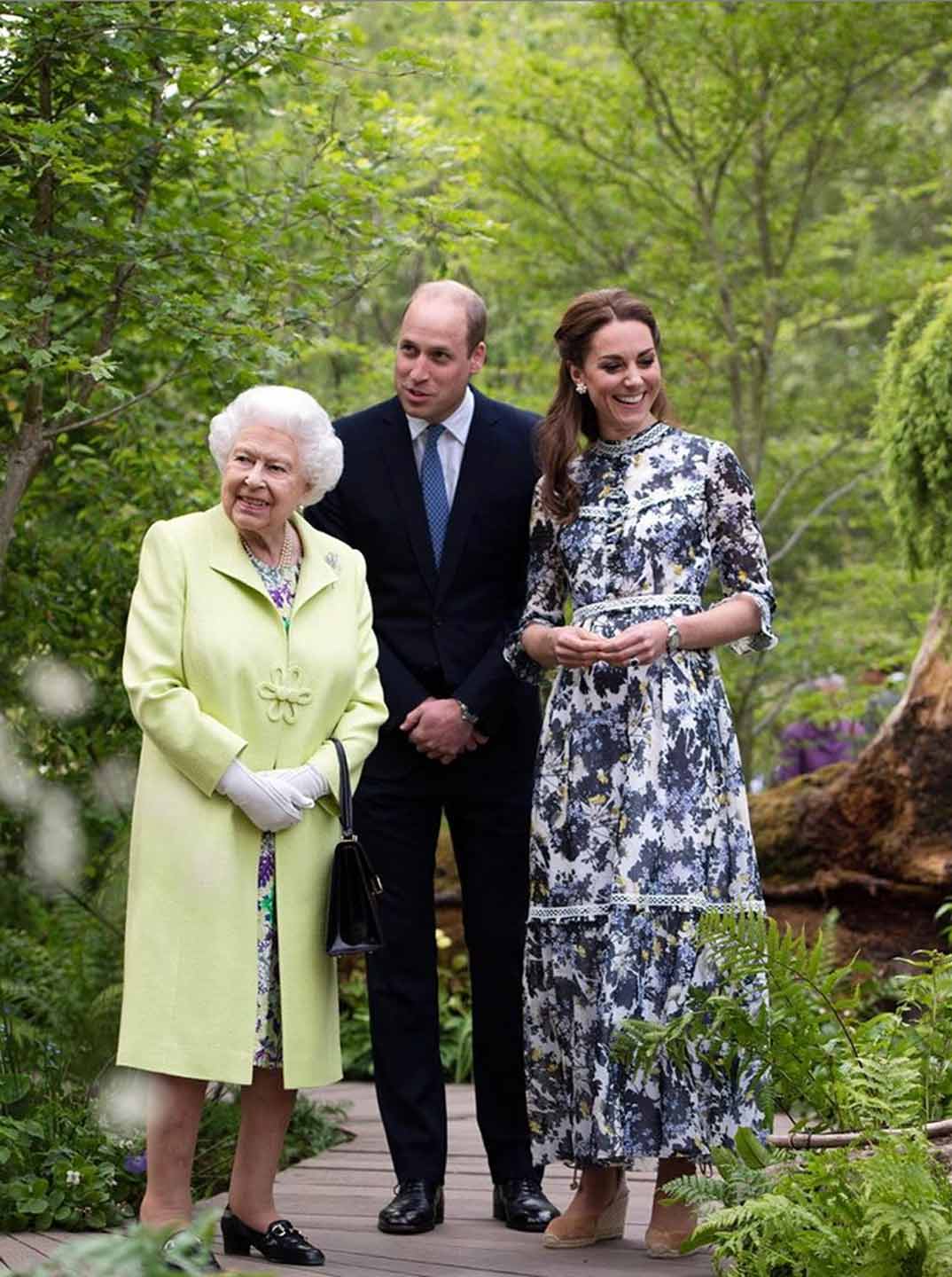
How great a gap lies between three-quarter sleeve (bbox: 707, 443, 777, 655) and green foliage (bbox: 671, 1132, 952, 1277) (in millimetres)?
1227

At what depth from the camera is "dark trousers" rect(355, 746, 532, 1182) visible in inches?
170

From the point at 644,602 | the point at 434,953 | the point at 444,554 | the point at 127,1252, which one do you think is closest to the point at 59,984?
the point at 434,953

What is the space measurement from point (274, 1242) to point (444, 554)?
163cm

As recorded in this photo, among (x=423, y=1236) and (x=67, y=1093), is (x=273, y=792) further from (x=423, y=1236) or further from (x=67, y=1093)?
(x=67, y=1093)

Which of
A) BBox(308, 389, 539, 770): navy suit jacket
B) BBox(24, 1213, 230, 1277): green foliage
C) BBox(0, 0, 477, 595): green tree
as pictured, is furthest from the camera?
BBox(0, 0, 477, 595): green tree

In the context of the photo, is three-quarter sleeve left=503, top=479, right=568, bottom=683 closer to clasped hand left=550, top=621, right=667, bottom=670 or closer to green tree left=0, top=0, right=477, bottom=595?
clasped hand left=550, top=621, right=667, bottom=670

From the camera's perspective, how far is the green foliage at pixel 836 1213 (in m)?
2.86

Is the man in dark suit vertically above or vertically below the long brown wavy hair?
below

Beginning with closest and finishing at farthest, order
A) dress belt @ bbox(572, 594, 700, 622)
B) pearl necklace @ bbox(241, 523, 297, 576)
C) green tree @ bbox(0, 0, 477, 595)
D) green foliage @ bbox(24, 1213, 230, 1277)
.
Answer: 1. green foliage @ bbox(24, 1213, 230, 1277)
2. pearl necklace @ bbox(241, 523, 297, 576)
3. dress belt @ bbox(572, 594, 700, 622)
4. green tree @ bbox(0, 0, 477, 595)

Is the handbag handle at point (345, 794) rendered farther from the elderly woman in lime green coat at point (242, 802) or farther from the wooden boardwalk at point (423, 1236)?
the wooden boardwalk at point (423, 1236)

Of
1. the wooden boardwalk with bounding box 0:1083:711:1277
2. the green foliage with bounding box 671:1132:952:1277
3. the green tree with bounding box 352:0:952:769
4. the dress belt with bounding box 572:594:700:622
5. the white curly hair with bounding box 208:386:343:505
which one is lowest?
the wooden boardwalk with bounding box 0:1083:711:1277

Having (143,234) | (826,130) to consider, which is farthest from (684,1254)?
(826,130)

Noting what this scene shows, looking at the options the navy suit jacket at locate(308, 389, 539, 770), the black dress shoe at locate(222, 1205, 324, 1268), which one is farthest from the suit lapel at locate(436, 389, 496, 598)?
the black dress shoe at locate(222, 1205, 324, 1268)

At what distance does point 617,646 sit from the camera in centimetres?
383
